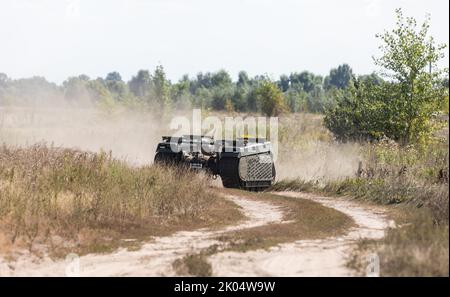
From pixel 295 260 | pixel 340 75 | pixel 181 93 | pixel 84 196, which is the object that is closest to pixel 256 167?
pixel 84 196

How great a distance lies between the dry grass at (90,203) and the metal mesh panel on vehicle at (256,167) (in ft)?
7.00

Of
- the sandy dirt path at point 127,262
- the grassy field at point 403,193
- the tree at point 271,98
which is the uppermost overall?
the tree at point 271,98

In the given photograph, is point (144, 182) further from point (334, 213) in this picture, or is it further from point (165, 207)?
point (334, 213)

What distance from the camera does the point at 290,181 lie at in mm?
21359

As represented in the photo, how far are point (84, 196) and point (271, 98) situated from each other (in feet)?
151

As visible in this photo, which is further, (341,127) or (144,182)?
(341,127)

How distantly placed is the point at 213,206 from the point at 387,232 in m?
5.62

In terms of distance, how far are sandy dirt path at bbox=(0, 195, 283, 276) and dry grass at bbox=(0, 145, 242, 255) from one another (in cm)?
52

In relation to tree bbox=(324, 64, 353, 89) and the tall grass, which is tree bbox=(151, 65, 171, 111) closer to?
the tall grass

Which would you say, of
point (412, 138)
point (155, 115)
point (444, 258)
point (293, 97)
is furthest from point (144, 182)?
point (293, 97)

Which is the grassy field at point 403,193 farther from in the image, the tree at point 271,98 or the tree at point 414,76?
the tree at point 271,98

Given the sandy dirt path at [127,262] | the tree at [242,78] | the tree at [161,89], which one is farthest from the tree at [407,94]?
the tree at [242,78]

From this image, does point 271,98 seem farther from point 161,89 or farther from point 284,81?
point 284,81

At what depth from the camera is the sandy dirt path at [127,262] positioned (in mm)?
9325
